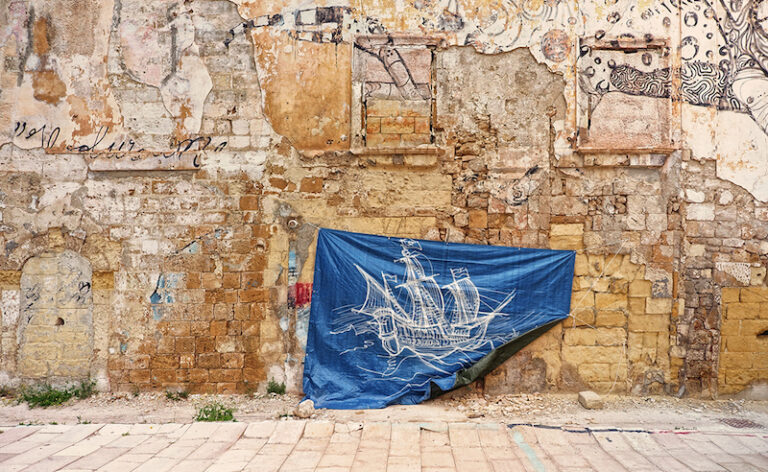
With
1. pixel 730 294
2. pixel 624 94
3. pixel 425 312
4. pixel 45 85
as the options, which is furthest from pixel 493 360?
pixel 45 85

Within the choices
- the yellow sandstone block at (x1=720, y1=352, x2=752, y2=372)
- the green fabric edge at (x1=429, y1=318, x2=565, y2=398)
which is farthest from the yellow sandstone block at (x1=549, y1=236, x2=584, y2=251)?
the yellow sandstone block at (x1=720, y1=352, x2=752, y2=372)

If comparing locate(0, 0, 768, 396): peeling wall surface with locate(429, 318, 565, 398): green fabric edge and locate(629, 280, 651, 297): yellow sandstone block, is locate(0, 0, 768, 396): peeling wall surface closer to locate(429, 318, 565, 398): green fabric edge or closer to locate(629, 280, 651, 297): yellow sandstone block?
locate(629, 280, 651, 297): yellow sandstone block

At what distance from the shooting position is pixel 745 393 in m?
5.25

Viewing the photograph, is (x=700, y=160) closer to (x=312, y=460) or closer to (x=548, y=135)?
(x=548, y=135)

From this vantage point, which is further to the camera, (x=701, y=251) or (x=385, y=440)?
(x=701, y=251)

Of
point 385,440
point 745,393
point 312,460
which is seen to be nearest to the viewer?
point 312,460

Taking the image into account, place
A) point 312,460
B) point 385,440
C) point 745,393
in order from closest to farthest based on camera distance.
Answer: point 312,460 → point 385,440 → point 745,393

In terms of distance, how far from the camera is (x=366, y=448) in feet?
13.3

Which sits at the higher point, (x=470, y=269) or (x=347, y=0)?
(x=347, y=0)

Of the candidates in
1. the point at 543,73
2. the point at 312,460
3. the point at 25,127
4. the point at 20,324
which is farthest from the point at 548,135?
the point at 20,324

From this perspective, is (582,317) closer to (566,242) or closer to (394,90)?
(566,242)

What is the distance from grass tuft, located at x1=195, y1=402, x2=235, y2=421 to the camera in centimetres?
484

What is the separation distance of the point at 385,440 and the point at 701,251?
4280 mm

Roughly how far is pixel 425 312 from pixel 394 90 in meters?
2.66
